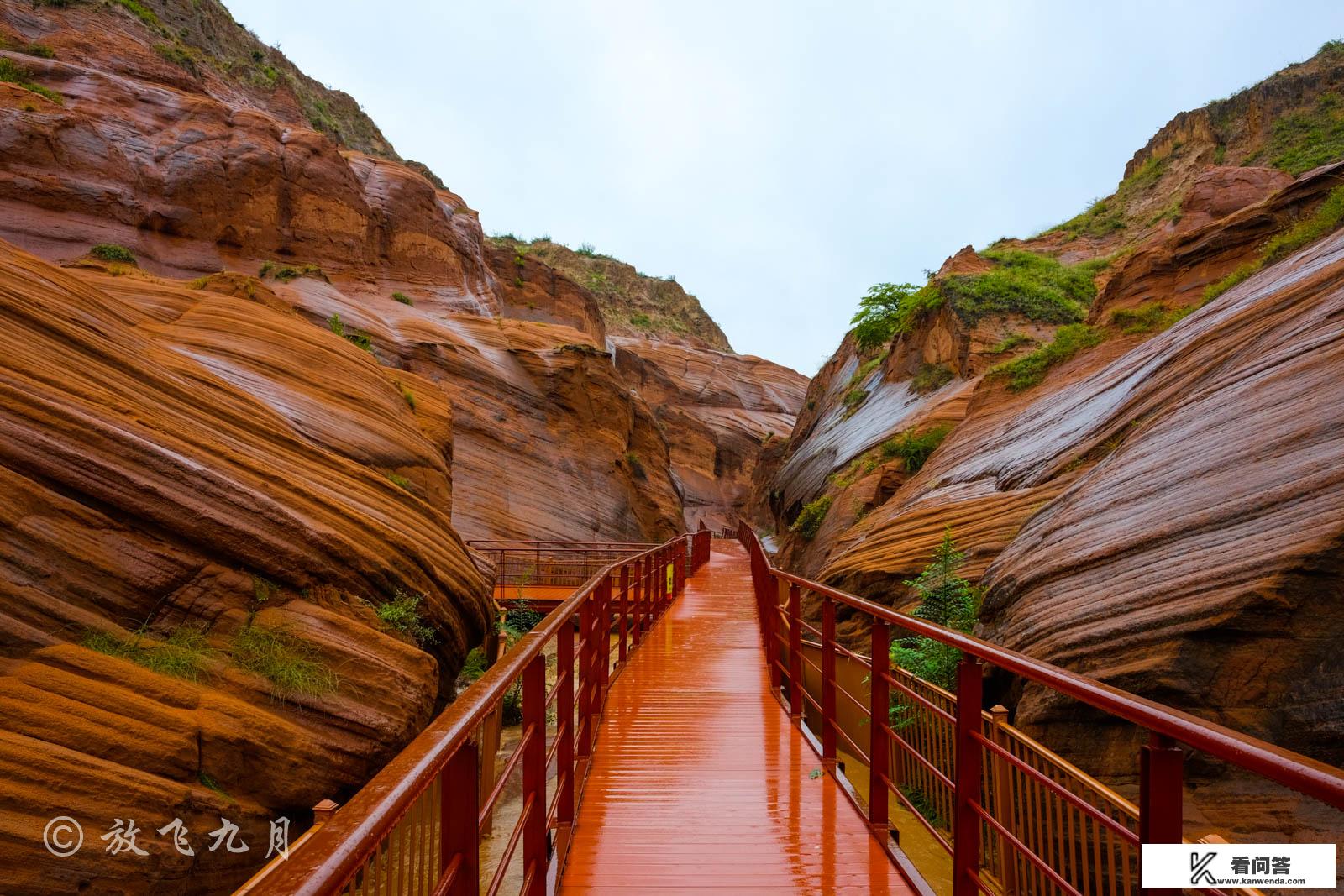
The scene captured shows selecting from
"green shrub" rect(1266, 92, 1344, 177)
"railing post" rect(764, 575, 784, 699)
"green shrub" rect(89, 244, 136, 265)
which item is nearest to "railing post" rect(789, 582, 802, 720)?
"railing post" rect(764, 575, 784, 699)

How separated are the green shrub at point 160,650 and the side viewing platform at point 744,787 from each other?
6.33 feet

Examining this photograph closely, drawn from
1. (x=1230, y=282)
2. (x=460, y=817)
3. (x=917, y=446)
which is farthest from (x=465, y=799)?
(x=917, y=446)

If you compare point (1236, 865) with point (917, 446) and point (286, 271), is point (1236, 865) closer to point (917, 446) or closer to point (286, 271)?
point (917, 446)

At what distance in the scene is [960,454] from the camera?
1230 centimetres

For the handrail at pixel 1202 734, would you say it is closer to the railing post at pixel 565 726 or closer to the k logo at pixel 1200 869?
the k logo at pixel 1200 869

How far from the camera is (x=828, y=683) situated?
4250mm

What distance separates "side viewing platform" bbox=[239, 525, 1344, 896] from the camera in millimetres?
1549

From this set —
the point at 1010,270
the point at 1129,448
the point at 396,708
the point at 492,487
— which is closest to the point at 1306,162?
the point at 1010,270

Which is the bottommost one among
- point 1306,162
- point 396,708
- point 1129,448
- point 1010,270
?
point 396,708

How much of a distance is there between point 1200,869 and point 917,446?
1382cm

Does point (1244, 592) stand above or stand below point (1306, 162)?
below

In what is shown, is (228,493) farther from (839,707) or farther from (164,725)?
(839,707)

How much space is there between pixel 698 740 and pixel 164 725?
351cm

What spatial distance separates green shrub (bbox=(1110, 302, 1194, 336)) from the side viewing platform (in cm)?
851
